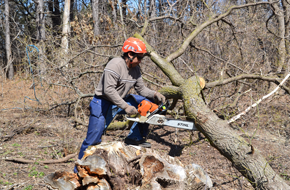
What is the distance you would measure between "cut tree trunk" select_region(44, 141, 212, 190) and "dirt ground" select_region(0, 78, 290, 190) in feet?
2.45

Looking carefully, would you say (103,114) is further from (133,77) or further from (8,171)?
(8,171)

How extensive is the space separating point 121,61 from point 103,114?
77cm

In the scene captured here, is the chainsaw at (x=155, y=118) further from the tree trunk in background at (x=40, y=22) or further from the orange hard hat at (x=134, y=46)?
the tree trunk in background at (x=40, y=22)

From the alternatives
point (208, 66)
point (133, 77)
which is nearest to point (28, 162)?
point (133, 77)

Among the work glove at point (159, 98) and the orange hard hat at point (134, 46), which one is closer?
the orange hard hat at point (134, 46)

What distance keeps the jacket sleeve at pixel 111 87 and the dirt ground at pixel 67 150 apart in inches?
32.4

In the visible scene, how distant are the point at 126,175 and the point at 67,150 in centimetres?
186

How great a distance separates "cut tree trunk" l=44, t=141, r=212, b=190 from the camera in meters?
2.04

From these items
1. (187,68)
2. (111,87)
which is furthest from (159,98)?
(187,68)

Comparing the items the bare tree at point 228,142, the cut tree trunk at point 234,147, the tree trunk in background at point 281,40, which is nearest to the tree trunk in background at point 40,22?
the bare tree at point 228,142

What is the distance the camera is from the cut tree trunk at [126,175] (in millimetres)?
2045

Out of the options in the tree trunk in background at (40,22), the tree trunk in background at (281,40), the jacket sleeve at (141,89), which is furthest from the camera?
the tree trunk in background at (40,22)

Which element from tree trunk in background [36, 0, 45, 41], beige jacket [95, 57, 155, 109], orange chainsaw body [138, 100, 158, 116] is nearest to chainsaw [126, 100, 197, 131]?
orange chainsaw body [138, 100, 158, 116]

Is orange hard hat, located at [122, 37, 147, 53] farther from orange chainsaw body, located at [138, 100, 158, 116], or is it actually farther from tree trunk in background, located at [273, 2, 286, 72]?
tree trunk in background, located at [273, 2, 286, 72]
